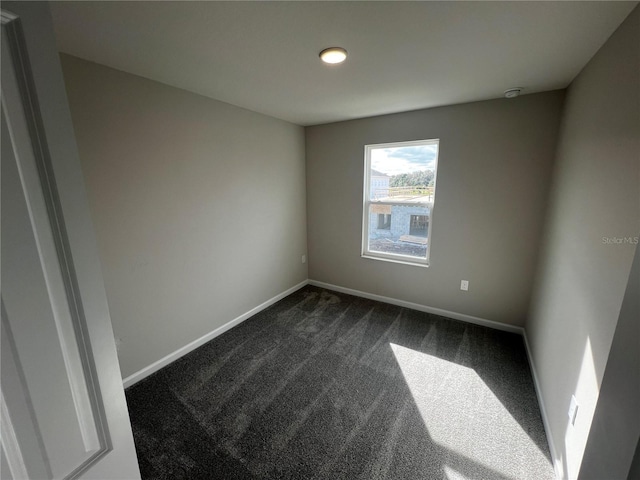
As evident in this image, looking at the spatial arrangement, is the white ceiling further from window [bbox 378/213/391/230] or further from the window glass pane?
window [bbox 378/213/391/230]

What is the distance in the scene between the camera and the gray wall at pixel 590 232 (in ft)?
3.68

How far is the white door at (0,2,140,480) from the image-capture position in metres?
0.51

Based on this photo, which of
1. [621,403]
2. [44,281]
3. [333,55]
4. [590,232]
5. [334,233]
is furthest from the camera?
[334,233]

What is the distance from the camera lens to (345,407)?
189 cm

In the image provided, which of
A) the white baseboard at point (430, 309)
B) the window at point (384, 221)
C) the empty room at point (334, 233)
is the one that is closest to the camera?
the empty room at point (334, 233)

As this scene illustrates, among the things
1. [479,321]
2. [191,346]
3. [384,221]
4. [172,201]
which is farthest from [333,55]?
[479,321]

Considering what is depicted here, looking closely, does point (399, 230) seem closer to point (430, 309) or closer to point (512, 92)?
point (430, 309)

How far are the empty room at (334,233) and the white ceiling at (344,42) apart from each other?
2cm

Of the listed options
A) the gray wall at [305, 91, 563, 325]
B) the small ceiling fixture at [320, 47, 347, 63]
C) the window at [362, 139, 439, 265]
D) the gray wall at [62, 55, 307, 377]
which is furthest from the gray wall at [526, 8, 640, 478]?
the gray wall at [62, 55, 307, 377]

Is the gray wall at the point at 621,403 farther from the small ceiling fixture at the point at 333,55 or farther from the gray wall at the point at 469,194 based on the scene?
the gray wall at the point at 469,194

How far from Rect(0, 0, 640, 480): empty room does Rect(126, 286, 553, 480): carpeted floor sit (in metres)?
0.02

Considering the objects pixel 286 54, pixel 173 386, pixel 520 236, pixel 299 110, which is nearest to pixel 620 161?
pixel 520 236

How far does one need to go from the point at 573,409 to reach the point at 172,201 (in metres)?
2.81

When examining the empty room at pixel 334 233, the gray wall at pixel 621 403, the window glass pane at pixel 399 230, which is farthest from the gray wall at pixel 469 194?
the gray wall at pixel 621 403
